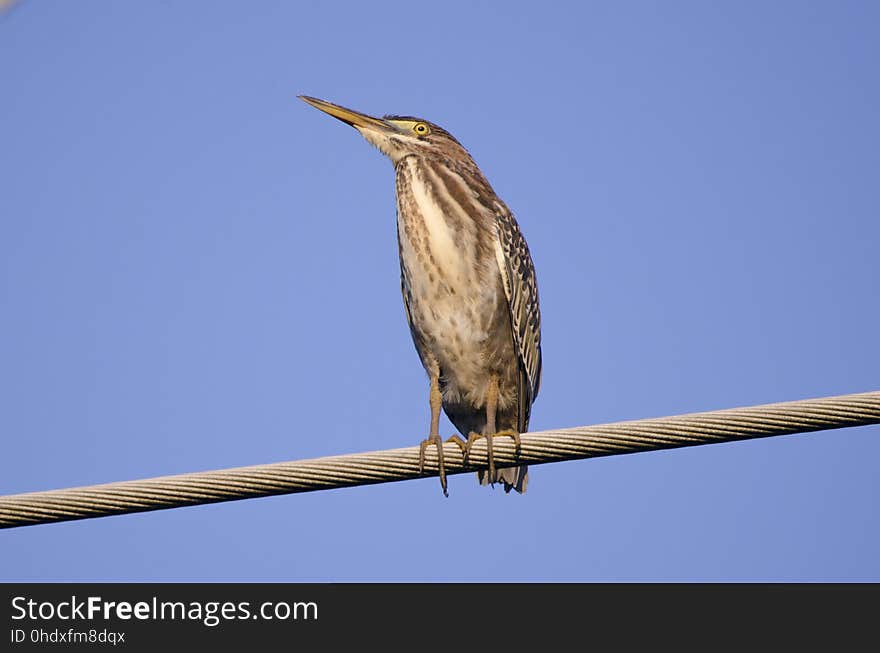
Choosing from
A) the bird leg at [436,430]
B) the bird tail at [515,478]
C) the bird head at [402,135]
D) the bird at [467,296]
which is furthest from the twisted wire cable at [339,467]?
the bird head at [402,135]

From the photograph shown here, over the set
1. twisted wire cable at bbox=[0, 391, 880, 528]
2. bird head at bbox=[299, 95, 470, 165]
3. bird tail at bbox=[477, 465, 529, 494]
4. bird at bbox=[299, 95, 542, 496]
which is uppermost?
bird head at bbox=[299, 95, 470, 165]

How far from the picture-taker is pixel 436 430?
19.3 ft

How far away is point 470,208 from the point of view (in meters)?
6.42

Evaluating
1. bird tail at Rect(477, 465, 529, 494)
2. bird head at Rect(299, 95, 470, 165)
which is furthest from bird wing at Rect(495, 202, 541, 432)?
bird head at Rect(299, 95, 470, 165)

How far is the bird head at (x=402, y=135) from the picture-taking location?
6.84 m

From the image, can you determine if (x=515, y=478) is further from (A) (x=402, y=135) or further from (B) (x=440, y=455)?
(A) (x=402, y=135)

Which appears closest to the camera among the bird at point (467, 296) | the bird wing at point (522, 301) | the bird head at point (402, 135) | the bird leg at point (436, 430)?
the bird leg at point (436, 430)

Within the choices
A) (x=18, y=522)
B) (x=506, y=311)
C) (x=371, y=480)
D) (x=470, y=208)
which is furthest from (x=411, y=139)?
(x=18, y=522)

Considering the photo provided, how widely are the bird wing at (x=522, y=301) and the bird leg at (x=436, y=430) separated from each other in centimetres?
56

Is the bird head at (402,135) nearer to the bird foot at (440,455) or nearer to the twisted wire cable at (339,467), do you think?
the bird foot at (440,455)

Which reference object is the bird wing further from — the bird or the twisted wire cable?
the twisted wire cable

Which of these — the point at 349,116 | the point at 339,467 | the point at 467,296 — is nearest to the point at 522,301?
the point at 467,296

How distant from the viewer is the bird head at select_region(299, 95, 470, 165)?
6836mm

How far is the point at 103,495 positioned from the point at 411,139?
3.84 m
